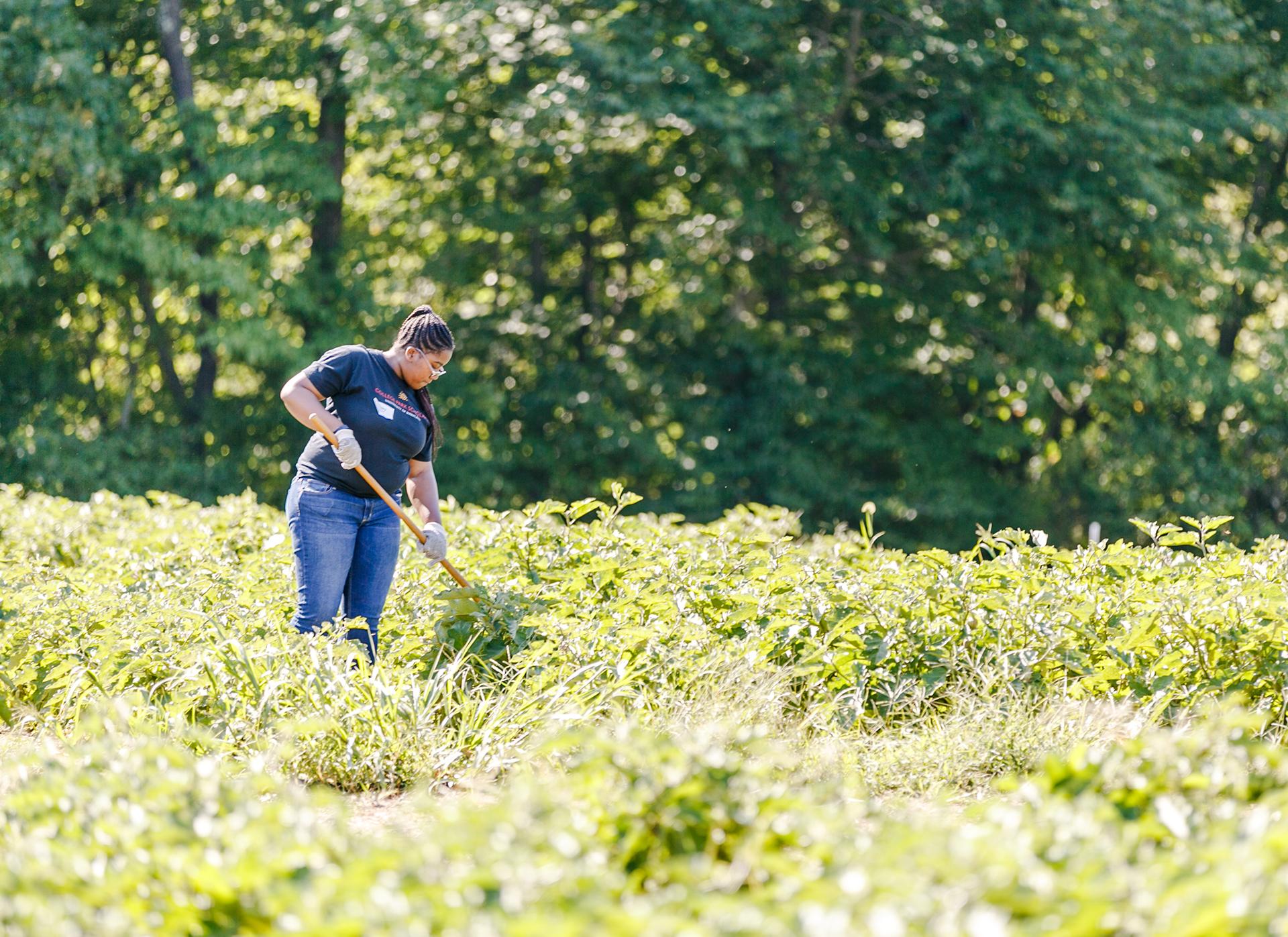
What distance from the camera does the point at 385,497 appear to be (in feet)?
16.9

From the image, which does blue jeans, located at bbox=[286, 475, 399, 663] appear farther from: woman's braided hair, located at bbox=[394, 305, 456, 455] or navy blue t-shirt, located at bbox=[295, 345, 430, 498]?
woman's braided hair, located at bbox=[394, 305, 456, 455]

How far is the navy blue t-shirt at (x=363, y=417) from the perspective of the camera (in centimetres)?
522

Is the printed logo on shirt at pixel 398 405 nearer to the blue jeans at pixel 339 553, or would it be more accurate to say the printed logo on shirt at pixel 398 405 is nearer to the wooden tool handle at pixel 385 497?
the wooden tool handle at pixel 385 497

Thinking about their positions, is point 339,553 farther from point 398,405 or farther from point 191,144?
point 191,144

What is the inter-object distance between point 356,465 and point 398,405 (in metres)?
0.38

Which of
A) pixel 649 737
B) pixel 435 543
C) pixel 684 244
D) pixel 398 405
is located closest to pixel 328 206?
pixel 684 244

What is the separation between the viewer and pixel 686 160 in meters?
15.8

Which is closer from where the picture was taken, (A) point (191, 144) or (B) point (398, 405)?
(B) point (398, 405)

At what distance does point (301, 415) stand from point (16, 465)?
10.5m

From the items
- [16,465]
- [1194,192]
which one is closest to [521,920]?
[16,465]

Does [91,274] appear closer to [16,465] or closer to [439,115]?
[16,465]

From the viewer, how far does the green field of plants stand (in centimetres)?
232

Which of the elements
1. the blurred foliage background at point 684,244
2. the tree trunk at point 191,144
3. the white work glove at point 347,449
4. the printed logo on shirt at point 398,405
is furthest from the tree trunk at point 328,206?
the white work glove at point 347,449

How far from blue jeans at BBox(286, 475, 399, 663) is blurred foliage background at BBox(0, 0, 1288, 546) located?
9193 mm
